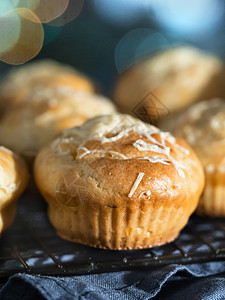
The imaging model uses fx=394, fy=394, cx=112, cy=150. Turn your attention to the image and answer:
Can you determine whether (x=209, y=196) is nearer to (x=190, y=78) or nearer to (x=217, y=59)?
(x=190, y=78)

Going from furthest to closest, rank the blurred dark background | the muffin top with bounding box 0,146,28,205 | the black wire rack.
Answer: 1. the blurred dark background
2. the muffin top with bounding box 0,146,28,205
3. the black wire rack

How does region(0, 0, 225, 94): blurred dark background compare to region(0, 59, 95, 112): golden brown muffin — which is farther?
region(0, 0, 225, 94): blurred dark background

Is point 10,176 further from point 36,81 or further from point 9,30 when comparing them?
point 9,30

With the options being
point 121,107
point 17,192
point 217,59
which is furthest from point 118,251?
point 217,59

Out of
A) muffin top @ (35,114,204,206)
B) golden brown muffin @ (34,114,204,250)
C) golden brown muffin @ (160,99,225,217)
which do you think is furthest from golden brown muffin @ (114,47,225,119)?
golden brown muffin @ (34,114,204,250)

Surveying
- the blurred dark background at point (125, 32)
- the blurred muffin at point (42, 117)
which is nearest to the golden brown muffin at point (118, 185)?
the blurred muffin at point (42, 117)

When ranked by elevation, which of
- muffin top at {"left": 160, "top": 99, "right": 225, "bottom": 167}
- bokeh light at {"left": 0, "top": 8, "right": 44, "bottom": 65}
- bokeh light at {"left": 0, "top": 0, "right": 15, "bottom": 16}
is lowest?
muffin top at {"left": 160, "top": 99, "right": 225, "bottom": 167}

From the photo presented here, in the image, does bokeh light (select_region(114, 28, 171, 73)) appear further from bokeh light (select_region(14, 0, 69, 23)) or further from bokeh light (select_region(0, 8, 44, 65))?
bokeh light (select_region(14, 0, 69, 23))
